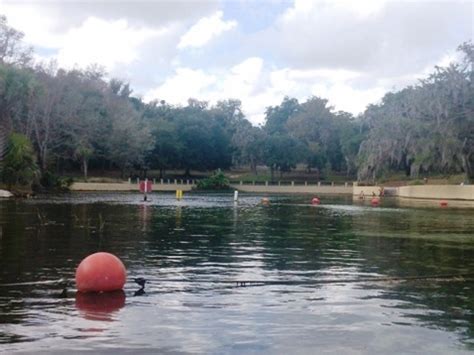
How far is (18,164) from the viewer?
63938 mm

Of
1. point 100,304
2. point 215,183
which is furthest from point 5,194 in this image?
point 100,304

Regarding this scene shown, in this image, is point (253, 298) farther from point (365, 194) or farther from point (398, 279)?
point (365, 194)

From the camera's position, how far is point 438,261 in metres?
18.1

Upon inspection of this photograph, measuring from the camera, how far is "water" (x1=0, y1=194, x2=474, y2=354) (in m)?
9.34

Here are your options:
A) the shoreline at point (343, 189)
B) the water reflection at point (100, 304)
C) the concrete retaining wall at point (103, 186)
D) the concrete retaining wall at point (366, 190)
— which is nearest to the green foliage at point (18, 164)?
the shoreline at point (343, 189)

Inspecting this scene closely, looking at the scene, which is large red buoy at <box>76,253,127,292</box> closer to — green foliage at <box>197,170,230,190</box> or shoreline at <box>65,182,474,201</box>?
shoreline at <box>65,182,474,201</box>

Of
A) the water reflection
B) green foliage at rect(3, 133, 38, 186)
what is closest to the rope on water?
the water reflection

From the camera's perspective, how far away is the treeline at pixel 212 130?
6141 centimetres

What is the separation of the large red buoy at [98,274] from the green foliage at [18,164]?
5390cm

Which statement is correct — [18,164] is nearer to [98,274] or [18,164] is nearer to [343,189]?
[343,189]

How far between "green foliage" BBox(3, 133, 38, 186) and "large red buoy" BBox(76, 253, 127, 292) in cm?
5390

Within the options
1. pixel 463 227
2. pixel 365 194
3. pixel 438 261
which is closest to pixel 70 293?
pixel 438 261

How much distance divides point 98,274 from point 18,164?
54.7 metres

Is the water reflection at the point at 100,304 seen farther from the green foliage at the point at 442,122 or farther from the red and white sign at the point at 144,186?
the green foliage at the point at 442,122
